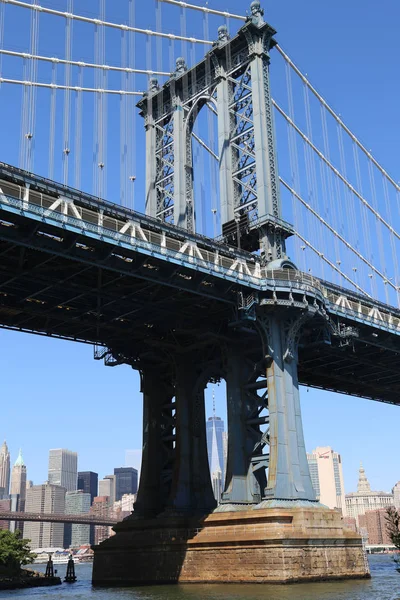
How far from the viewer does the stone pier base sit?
47.8 meters

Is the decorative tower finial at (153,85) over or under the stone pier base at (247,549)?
over

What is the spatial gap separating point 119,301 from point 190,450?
1583cm

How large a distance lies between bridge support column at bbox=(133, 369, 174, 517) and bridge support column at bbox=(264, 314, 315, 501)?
1488 centimetres

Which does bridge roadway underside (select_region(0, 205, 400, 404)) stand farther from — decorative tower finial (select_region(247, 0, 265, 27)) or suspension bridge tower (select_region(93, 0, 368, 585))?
decorative tower finial (select_region(247, 0, 265, 27))

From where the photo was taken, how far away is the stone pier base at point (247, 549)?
157 feet

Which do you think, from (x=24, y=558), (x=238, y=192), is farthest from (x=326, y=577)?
(x=24, y=558)

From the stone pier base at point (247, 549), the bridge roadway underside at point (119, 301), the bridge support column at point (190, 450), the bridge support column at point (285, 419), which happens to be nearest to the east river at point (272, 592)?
the stone pier base at point (247, 549)

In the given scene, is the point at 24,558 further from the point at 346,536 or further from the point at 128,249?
the point at 128,249

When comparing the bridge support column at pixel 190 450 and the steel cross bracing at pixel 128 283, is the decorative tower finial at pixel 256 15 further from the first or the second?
the bridge support column at pixel 190 450

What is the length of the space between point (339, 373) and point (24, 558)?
41259 mm

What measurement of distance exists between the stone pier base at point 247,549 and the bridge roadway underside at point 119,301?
45.4ft

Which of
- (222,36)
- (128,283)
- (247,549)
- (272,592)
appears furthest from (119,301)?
(222,36)

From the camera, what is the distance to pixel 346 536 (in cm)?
5184

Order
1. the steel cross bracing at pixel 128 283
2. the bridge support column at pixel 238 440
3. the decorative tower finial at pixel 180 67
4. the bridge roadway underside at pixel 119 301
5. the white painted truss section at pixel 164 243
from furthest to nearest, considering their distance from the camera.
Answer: the decorative tower finial at pixel 180 67 < the bridge support column at pixel 238 440 < the bridge roadway underside at pixel 119 301 < the steel cross bracing at pixel 128 283 < the white painted truss section at pixel 164 243
